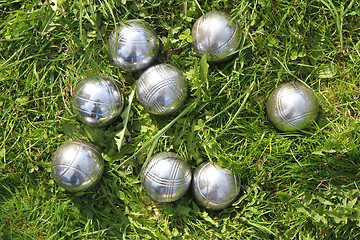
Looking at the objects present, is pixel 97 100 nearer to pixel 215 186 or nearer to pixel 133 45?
pixel 133 45

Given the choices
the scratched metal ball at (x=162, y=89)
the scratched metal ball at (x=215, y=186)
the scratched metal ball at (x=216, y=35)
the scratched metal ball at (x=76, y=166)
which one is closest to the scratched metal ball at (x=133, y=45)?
the scratched metal ball at (x=162, y=89)

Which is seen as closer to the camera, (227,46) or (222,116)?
(227,46)

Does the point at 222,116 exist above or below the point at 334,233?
above

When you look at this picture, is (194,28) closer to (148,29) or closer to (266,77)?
(148,29)

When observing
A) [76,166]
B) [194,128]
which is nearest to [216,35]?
[194,128]

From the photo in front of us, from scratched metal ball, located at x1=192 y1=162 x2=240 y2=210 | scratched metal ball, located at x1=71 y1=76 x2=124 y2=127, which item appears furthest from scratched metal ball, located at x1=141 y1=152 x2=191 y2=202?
Answer: scratched metal ball, located at x1=71 y1=76 x2=124 y2=127

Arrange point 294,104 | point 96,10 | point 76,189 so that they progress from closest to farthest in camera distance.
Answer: point 294,104 < point 76,189 < point 96,10

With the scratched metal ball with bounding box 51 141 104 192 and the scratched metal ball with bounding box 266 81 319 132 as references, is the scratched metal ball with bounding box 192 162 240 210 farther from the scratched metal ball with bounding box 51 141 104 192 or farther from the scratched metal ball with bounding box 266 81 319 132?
the scratched metal ball with bounding box 51 141 104 192

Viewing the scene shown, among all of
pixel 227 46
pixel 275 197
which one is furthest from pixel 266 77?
pixel 275 197

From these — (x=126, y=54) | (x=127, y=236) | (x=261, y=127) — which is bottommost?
(x=127, y=236)
